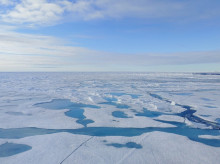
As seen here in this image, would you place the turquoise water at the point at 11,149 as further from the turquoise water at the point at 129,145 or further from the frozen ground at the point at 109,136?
the turquoise water at the point at 129,145

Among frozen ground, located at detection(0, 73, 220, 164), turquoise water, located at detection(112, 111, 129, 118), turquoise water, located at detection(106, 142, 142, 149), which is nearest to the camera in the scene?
frozen ground, located at detection(0, 73, 220, 164)

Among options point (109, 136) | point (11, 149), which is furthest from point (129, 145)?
point (11, 149)

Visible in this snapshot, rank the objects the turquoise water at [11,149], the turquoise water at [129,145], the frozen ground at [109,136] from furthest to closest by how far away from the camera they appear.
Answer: the turquoise water at [129,145], the turquoise water at [11,149], the frozen ground at [109,136]

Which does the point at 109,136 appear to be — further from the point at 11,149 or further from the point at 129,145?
the point at 11,149

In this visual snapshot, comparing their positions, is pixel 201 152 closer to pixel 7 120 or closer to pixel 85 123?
pixel 85 123

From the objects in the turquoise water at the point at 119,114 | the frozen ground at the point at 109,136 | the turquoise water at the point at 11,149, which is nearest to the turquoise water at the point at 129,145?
the frozen ground at the point at 109,136

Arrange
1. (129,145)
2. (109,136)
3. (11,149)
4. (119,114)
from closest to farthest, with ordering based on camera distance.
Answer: (11,149), (129,145), (109,136), (119,114)

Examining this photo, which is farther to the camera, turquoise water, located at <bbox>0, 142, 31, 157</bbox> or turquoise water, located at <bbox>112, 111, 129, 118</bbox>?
turquoise water, located at <bbox>112, 111, 129, 118</bbox>

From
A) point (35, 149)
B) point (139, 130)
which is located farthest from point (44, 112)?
point (139, 130)

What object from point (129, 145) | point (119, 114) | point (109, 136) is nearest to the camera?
point (129, 145)

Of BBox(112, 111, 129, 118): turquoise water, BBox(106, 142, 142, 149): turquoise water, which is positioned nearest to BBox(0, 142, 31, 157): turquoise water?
BBox(106, 142, 142, 149): turquoise water

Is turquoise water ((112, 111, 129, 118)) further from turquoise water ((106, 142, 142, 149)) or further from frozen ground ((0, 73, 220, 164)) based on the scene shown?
turquoise water ((106, 142, 142, 149))
